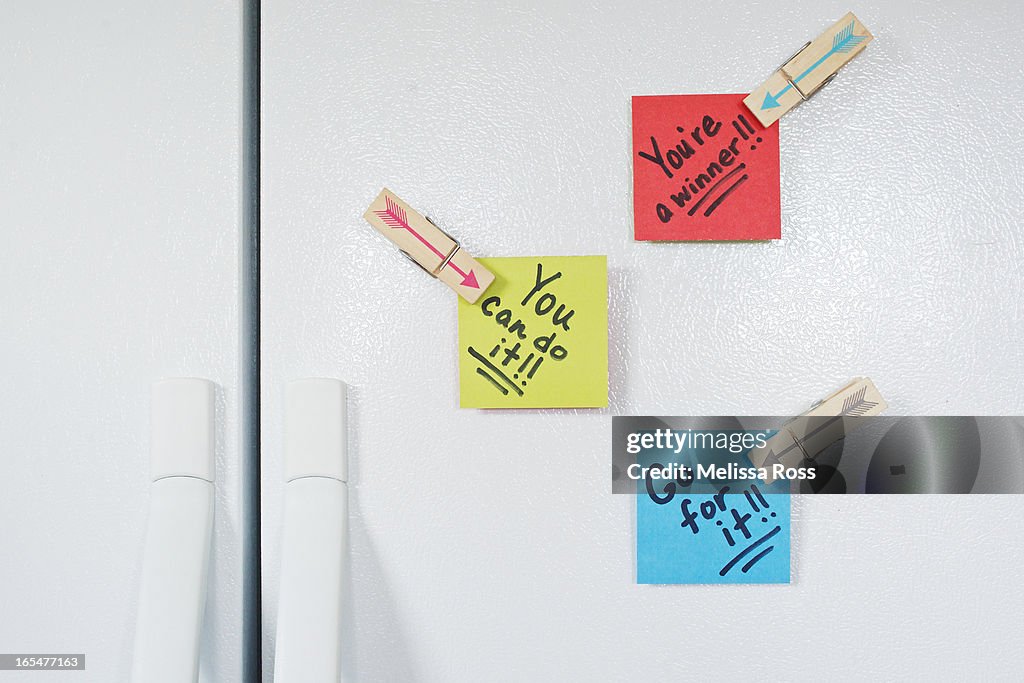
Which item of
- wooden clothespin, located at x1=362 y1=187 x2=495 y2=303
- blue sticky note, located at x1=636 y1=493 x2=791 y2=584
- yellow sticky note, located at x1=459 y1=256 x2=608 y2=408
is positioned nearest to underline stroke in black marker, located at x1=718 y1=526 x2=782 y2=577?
blue sticky note, located at x1=636 y1=493 x2=791 y2=584

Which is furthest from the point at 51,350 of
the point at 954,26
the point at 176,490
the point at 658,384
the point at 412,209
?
the point at 954,26

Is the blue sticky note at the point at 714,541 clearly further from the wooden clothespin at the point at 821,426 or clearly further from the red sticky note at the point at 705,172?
the red sticky note at the point at 705,172

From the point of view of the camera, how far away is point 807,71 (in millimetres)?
500

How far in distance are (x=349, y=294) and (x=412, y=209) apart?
0.23ft

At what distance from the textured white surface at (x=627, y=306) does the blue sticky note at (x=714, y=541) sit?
11 mm

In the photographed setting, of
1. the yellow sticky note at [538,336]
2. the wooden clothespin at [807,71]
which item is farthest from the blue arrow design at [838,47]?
the yellow sticky note at [538,336]

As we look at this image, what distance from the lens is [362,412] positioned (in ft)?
1.68

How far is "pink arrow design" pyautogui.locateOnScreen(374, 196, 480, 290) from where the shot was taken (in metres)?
0.50

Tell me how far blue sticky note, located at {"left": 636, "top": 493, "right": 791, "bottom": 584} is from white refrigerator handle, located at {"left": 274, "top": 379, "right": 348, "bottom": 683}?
197 mm

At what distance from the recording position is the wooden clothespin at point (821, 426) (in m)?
0.50

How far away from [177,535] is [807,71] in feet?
1.65

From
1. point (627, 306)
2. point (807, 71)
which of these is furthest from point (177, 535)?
point (807, 71)

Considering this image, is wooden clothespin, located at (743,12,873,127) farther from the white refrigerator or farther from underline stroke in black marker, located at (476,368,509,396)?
underline stroke in black marker, located at (476,368,509,396)

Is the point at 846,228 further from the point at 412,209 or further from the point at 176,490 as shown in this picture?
the point at 176,490
